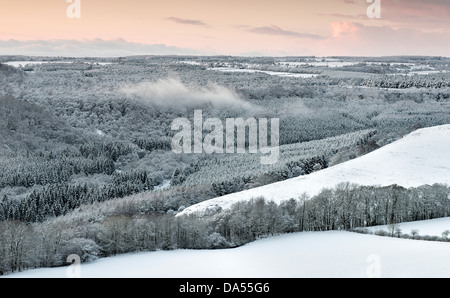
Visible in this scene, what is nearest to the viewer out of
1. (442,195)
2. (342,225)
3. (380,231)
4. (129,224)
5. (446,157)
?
(129,224)

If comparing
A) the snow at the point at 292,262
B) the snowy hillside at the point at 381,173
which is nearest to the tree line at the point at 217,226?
the snow at the point at 292,262

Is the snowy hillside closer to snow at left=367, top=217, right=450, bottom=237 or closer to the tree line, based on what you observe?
the tree line

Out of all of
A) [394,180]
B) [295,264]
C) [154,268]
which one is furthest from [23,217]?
[394,180]

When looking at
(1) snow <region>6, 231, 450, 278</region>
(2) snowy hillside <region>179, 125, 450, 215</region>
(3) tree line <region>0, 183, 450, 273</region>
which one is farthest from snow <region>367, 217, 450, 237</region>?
(2) snowy hillside <region>179, 125, 450, 215</region>

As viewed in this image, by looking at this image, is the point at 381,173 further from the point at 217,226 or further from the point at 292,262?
the point at 292,262
